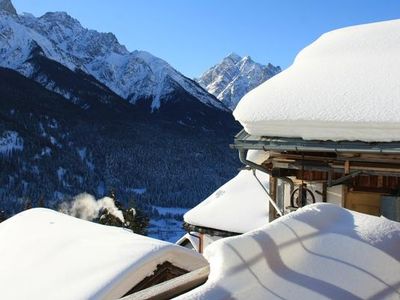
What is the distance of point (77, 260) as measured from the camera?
163 inches

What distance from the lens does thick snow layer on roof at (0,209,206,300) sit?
3779 mm

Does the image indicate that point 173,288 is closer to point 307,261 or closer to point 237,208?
point 307,261

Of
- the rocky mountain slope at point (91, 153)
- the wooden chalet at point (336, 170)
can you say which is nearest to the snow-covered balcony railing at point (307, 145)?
the wooden chalet at point (336, 170)

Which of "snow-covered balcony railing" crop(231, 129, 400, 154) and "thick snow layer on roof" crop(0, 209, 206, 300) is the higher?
"snow-covered balcony railing" crop(231, 129, 400, 154)

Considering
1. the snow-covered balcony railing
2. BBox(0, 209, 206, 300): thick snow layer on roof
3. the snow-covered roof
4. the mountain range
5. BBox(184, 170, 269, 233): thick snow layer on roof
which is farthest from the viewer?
the mountain range

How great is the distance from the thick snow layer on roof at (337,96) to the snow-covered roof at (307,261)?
1.91 m

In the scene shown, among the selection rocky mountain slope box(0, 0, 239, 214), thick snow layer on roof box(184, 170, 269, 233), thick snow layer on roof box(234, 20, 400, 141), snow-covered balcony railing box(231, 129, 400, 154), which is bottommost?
rocky mountain slope box(0, 0, 239, 214)

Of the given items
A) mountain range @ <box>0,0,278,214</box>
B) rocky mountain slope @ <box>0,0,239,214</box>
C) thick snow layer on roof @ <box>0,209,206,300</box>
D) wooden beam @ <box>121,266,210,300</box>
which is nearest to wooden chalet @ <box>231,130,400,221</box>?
thick snow layer on roof @ <box>0,209,206,300</box>

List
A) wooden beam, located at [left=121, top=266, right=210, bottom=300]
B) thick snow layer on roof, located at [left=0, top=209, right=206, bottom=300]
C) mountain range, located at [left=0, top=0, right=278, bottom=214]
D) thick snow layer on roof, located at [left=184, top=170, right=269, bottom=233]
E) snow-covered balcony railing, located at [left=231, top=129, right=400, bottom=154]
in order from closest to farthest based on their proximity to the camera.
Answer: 1. wooden beam, located at [left=121, top=266, right=210, bottom=300]
2. thick snow layer on roof, located at [left=0, top=209, right=206, bottom=300]
3. snow-covered balcony railing, located at [left=231, top=129, right=400, bottom=154]
4. thick snow layer on roof, located at [left=184, top=170, right=269, bottom=233]
5. mountain range, located at [left=0, top=0, right=278, bottom=214]

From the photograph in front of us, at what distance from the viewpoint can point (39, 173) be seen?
12012 cm

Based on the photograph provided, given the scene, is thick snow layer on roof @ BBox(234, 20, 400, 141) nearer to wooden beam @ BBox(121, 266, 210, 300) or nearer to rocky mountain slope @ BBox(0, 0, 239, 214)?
wooden beam @ BBox(121, 266, 210, 300)

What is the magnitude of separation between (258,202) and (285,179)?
256 inches

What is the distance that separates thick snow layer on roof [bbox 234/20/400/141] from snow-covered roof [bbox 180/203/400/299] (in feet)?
6.27

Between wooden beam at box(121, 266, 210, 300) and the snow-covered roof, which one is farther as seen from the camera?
wooden beam at box(121, 266, 210, 300)
